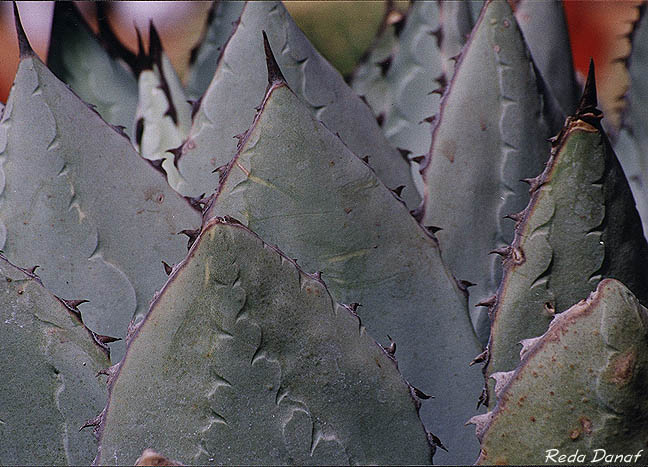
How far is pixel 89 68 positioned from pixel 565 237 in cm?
75

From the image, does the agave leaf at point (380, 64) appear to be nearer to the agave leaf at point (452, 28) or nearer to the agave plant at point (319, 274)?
the agave leaf at point (452, 28)

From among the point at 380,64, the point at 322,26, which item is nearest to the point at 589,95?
the point at 380,64

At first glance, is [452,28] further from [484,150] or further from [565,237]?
[565,237]

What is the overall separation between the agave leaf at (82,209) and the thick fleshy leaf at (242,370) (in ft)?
0.61

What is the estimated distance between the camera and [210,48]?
3.55 feet

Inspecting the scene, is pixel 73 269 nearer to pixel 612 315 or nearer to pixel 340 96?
pixel 340 96

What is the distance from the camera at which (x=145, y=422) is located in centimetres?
45

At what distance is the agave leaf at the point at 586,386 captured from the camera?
0.40 m

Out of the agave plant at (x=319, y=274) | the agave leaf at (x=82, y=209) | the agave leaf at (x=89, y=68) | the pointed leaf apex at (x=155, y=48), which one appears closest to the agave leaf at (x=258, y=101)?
the agave plant at (x=319, y=274)

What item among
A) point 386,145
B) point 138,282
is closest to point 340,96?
point 386,145

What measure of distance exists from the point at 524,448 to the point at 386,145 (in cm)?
40

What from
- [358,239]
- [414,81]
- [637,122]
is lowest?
[637,122]

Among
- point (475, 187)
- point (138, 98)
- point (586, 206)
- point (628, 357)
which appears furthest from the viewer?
point (138, 98)

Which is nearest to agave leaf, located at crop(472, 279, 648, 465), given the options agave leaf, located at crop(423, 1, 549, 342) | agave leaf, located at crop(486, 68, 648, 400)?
agave leaf, located at crop(486, 68, 648, 400)
